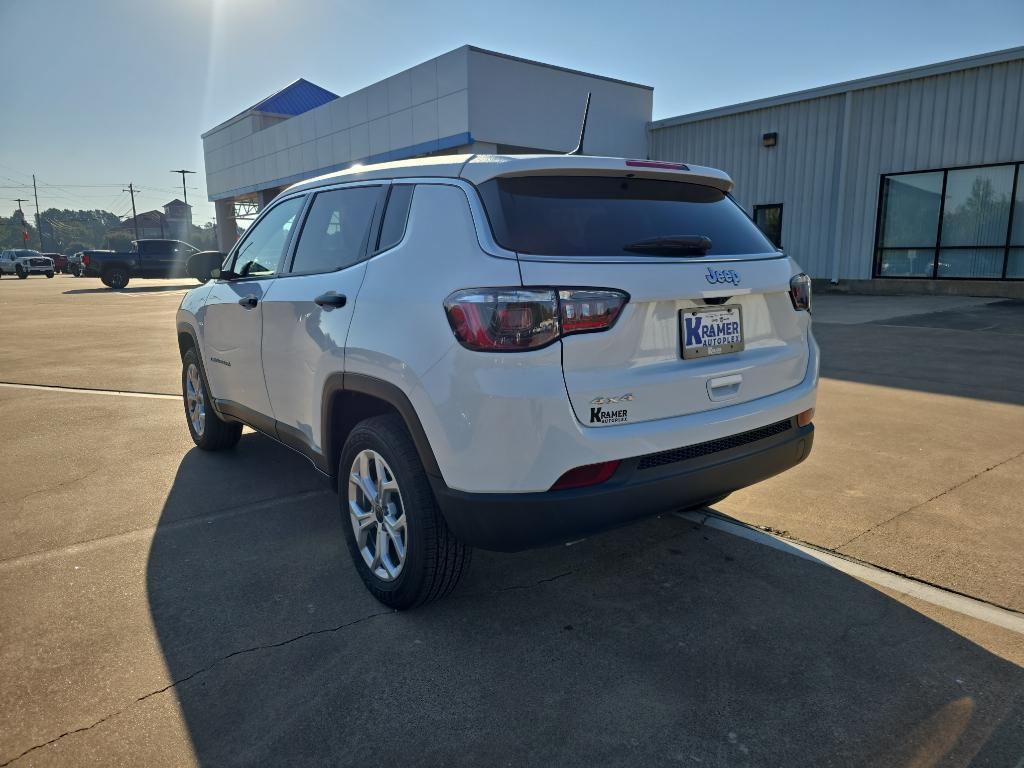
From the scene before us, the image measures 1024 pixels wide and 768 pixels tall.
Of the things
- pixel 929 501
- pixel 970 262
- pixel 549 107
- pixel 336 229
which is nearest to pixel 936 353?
pixel 929 501

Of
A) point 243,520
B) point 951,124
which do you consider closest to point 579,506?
point 243,520

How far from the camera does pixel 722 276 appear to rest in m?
2.72

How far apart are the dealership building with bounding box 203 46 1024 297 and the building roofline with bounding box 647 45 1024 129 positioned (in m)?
0.03

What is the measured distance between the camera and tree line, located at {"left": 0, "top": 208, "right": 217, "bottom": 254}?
11950 centimetres

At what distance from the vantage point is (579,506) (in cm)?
237

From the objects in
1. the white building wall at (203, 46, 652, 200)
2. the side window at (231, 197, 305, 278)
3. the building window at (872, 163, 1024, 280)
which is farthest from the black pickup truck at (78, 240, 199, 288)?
the side window at (231, 197, 305, 278)

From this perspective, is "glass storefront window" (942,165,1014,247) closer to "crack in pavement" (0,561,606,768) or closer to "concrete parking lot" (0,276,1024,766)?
"concrete parking lot" (0,276,1024,766)

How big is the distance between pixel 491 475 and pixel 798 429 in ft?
5.03

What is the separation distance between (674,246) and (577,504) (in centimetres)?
104

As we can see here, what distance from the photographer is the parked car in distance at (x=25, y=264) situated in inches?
1741

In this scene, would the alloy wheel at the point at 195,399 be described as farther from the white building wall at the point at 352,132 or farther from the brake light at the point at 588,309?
the white building wall at the point at 352,132

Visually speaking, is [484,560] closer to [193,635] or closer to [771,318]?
[193,635]

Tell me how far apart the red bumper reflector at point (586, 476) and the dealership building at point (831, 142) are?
1705 centimetres

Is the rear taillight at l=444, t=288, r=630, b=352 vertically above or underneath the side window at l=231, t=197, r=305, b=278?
underneath
